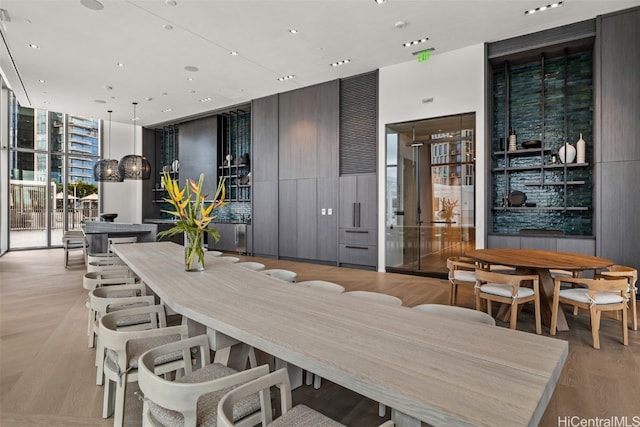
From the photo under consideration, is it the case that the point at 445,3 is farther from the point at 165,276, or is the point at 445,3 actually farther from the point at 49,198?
the point at 49,198

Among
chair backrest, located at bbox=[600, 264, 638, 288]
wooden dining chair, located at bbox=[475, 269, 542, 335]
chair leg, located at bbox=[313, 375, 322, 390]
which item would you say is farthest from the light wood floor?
chair backrest, located at bbox=[600, 264, 638, 288]

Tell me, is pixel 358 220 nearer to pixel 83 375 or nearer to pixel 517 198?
pixel 517 198

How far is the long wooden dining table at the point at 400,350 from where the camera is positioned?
3.15 ft

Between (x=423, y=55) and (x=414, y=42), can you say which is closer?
(x=414, y=42)

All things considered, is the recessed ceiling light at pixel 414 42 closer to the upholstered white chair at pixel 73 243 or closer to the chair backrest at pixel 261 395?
the chair backrest at pixel 261 395

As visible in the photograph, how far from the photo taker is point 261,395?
1280 millimetres

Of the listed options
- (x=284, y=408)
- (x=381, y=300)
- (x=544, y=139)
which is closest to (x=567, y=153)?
(x=544, y=139)

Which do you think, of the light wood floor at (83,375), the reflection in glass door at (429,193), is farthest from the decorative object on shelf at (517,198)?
the light wood floor at (83,375)

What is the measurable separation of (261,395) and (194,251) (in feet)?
5.72

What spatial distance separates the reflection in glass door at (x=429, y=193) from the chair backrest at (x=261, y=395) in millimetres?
5444

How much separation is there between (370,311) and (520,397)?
2.79 feet

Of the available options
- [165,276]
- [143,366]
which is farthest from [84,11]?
[143,366]

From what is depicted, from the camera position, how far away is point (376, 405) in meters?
2.25

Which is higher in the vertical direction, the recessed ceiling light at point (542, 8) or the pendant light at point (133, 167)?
the recessed ceiling light at point (542, 8)
